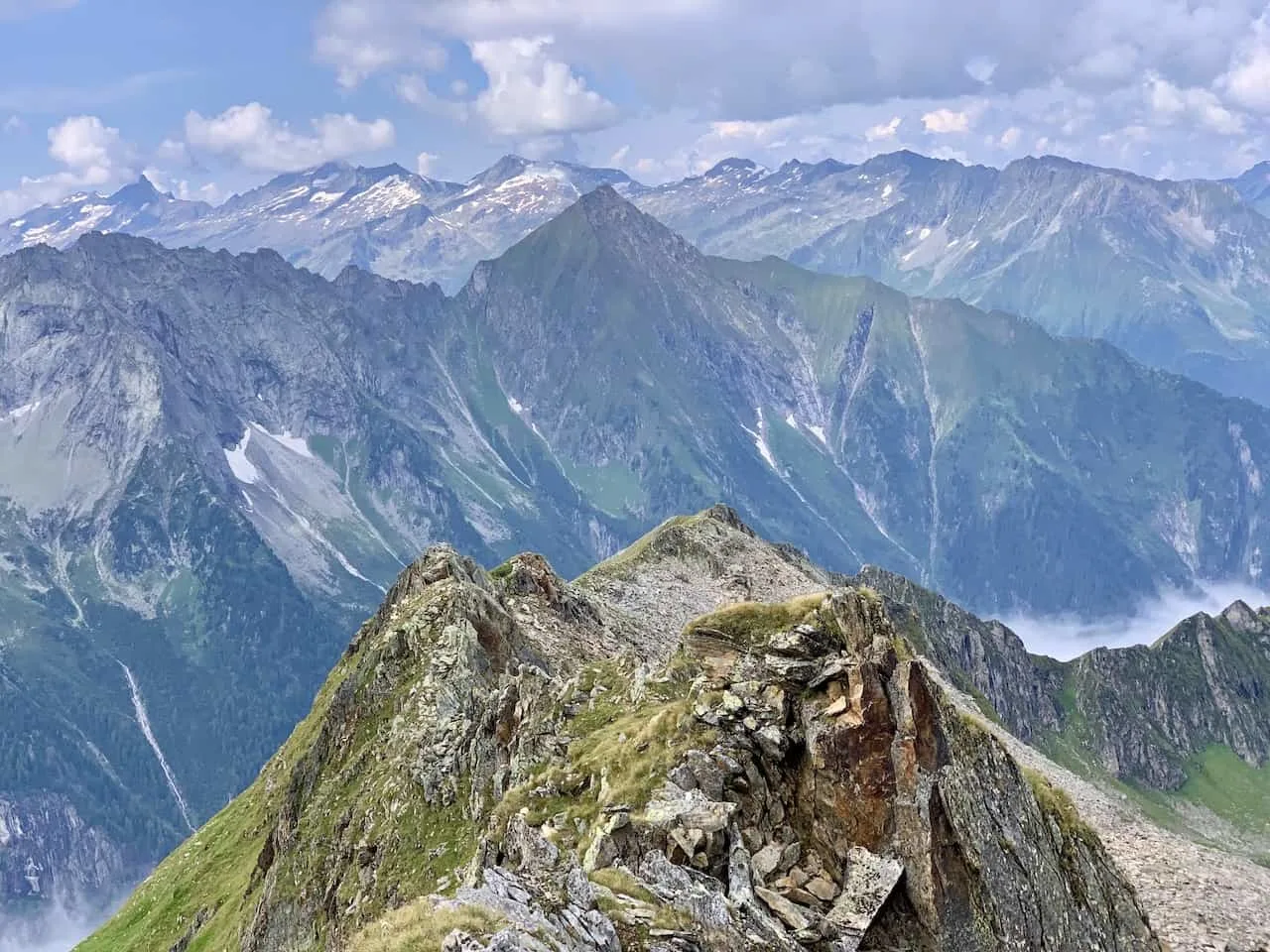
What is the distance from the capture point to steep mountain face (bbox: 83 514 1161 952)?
24.2m

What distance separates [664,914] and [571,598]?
196 feet

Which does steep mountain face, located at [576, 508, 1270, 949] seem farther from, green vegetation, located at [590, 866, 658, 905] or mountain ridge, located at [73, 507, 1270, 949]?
green vegetation, located at [590, 866, 658, 905]

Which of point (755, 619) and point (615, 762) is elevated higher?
point (755, 619)

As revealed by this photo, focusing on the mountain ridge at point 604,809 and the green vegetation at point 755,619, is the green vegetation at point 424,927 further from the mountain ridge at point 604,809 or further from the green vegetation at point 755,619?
the green vegetation at point 755,619

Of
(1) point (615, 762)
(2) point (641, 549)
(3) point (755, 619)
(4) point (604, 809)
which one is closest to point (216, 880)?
(2) point (641, 549)

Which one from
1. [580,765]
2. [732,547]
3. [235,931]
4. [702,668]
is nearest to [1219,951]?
[702,668]

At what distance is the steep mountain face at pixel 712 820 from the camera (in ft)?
79.4

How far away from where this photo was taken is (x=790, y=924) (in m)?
24.8

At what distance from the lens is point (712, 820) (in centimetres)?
2752

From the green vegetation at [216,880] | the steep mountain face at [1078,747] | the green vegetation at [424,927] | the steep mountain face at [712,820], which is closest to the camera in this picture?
the green vegetation at [424,927]

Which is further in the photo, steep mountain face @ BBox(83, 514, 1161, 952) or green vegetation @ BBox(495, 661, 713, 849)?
green vegetation @ BBox(495, 661, 713, 849)

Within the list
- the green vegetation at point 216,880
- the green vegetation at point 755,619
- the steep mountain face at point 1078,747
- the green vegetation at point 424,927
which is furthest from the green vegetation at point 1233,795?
the green vegetation at point 424,927

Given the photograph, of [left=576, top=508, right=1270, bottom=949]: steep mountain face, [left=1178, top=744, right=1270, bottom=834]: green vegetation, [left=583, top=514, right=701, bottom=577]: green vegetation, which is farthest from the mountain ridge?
[left=1178, top=744, right=1270, bottom=834]: green vegetation

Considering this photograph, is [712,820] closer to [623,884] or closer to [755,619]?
[623,884]
